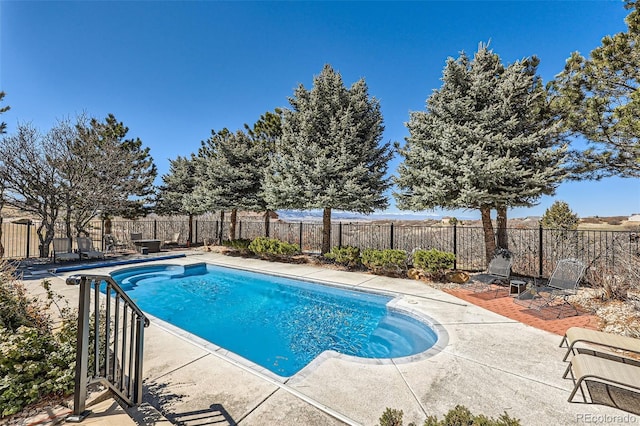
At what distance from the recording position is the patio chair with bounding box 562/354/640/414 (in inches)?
99.2

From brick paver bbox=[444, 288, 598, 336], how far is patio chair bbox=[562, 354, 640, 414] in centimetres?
195

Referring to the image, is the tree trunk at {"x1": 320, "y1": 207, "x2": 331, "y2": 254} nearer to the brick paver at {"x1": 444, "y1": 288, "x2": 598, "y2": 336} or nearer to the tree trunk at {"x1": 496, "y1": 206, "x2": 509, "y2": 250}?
the brick paver at {"x1": 444, "y1": 288, "x2": 598, "y2": 336}

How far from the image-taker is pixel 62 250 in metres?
11.5

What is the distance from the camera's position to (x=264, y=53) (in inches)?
471

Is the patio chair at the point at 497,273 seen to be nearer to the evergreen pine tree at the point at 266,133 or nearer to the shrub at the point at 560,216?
the shrub at the point at 560,216

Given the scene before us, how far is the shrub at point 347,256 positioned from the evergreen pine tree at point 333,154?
1.64 metres

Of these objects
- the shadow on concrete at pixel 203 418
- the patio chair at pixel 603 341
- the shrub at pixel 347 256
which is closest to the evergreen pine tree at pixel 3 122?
the shrub at pixel 347 256

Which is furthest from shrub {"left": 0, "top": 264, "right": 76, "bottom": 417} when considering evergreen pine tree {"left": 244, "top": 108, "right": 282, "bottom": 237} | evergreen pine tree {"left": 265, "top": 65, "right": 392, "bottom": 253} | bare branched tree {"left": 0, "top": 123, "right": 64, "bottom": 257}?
evergreen pine tree {"left": 244, "top": 108, "right": 282, "bottom": 237}

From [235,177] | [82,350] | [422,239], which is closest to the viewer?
[82,350]

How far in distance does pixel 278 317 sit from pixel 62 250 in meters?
10.8

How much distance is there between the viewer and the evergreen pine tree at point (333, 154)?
11125 millimetres

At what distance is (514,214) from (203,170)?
17.0m

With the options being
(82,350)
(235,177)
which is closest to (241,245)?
(235,177)

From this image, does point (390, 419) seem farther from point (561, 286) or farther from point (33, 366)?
point (561, 286)
